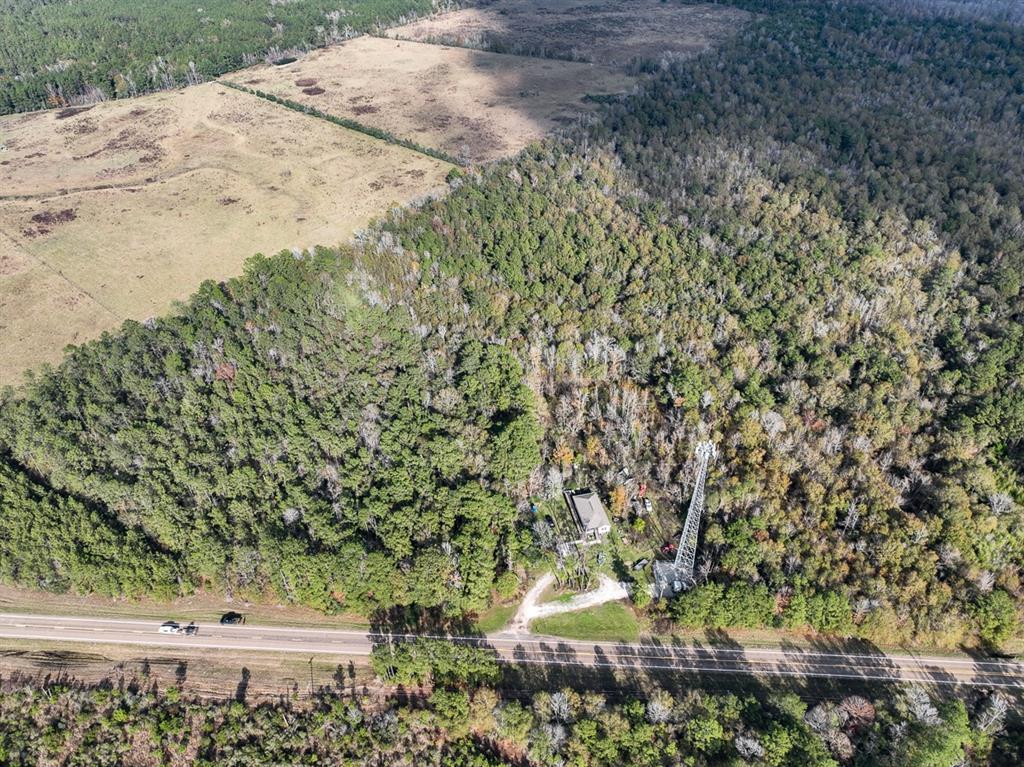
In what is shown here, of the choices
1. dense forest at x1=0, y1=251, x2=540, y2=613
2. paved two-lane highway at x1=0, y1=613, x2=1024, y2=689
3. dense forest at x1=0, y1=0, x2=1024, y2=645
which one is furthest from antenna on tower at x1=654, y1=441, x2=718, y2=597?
dense forest at x1=0, y1=251, x2=540, y2=613

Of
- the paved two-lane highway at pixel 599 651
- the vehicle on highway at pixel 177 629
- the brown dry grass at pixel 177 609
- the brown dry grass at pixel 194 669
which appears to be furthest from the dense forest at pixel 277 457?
the brown dry grass at pixel 194 669

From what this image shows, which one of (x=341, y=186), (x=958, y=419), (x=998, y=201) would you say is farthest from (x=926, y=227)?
(x=341, y=186)

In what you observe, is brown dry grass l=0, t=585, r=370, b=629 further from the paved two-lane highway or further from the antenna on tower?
the antenna on tower

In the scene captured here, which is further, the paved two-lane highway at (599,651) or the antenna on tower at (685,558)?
the antenna on tower at (685,558)

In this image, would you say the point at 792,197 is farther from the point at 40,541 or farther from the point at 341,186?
the point at 40,541

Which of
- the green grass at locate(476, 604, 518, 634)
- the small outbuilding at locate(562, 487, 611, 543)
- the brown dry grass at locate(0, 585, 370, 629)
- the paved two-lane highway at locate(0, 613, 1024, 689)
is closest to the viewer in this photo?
the paved two-lane highway at locate(0, 613, 1024, 689)

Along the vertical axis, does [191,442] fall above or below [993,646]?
above

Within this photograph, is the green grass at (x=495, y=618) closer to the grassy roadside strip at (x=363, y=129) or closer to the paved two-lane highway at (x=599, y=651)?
the paved two-lane highway at (x=599, y=651)
